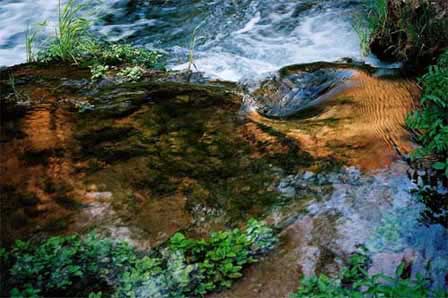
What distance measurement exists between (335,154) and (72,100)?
2.48m

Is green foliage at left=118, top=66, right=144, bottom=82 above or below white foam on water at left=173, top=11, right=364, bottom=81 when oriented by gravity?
above

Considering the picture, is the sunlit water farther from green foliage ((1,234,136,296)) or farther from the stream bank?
green foliage ((1,234,136,296))

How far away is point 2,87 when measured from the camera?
16.3 feet

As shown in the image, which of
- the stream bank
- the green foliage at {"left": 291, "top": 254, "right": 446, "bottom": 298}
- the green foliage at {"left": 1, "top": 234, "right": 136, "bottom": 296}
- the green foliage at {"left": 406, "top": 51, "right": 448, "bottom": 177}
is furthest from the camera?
the green foliage at {"left": 406, "top": 51, "right": 448, "bottom": 177}

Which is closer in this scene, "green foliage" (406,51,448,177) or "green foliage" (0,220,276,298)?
"green foliage" (0,220,276,298)

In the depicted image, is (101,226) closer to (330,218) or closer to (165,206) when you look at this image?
(165,206)

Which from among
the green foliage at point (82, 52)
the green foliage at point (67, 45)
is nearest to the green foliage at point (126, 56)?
the green foliage at point (82, 52)

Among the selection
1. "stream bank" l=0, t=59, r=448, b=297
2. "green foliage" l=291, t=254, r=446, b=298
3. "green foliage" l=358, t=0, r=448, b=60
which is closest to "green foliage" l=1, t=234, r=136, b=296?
"stream bank" l=0, t=59, r=448, b=297

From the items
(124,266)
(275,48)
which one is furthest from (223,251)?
(275,48)

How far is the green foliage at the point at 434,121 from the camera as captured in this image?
3.40m

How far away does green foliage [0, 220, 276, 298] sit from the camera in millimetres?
2701

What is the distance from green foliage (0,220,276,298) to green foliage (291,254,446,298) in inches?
17.1

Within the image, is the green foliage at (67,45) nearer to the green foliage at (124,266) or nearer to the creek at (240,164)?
the creek at (240,164)

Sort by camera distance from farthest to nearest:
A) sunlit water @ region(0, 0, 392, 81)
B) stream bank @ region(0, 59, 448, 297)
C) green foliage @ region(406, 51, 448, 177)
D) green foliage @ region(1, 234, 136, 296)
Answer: sunlit water @ region(0, 0, 392, 81) → green foliage @ region(406, 51, 448, 177) → stream bank @ region(0, 59, 448, 297) → green foliage @ region(1, 234, 136, 296)
